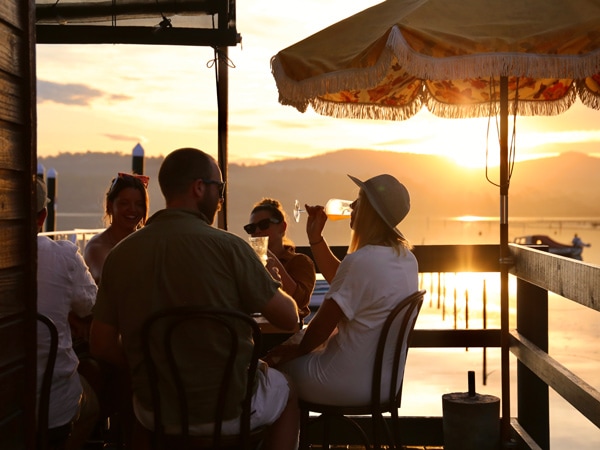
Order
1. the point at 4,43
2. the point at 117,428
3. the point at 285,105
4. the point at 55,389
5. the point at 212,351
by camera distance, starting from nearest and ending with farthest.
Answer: the point at 4,43 < the point at 212,351 < the point at 55,389 < the point at 117,428 < the point at 285,105

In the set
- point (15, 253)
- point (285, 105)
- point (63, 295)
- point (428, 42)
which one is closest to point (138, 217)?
point (285, 105)

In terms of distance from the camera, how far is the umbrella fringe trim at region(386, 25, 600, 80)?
146 inches

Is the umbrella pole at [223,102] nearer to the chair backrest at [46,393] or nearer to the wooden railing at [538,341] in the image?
the wooden railing at [538,341]

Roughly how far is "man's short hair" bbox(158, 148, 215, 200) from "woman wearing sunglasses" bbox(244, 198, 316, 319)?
1425mm

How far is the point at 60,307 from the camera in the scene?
10.6 ft

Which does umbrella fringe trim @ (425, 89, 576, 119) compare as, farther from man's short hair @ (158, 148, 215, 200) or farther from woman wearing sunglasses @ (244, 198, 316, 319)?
man's short hair @ (158, 148, 215, 200)

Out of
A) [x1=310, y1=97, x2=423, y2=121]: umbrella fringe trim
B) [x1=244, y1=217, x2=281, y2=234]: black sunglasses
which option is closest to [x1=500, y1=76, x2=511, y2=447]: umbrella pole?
[x1=310, y1=97, x2=423, y2=121]: umbrella fringe trim

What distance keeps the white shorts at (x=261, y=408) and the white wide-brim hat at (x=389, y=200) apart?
0.77m

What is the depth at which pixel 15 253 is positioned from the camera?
7.47 feet

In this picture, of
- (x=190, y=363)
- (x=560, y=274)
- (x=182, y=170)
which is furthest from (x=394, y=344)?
(x=182, y=170)

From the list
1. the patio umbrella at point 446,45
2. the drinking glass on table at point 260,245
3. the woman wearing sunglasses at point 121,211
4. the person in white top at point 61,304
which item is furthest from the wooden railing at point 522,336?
the person in white top at point 61,304

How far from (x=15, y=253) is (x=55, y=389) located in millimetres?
1024

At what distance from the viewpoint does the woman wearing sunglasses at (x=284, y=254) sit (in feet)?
14.2

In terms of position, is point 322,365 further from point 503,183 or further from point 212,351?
point 503,183
